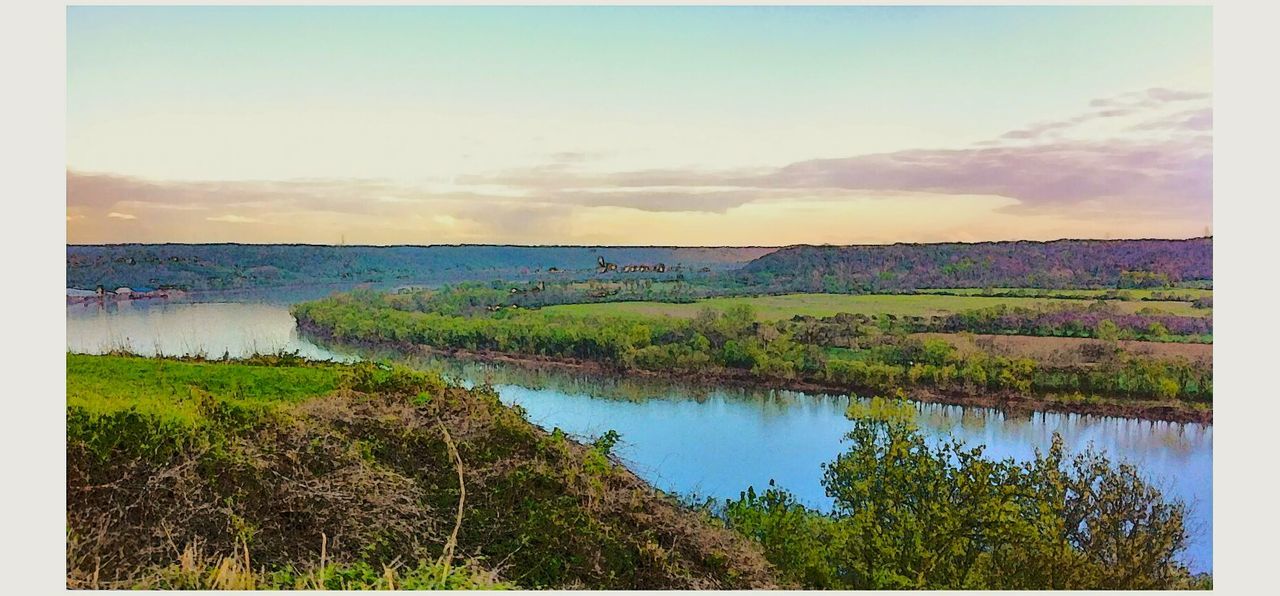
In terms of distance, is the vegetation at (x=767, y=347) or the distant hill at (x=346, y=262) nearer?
the vegetation at (x=767, y=347)

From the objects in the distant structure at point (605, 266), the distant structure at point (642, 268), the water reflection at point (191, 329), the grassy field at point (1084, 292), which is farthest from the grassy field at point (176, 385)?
the grassy field at point (1084, 292)

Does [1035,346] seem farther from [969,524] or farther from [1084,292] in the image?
[969,524]

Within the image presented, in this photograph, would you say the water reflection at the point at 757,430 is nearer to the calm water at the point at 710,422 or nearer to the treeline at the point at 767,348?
the calm water at the point at 710,422

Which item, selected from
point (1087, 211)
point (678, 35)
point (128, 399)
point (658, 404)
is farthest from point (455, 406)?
point (1087, 211)

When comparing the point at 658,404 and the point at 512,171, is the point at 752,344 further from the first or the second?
the point at 512,171

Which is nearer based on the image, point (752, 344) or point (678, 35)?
point (678, 35)
